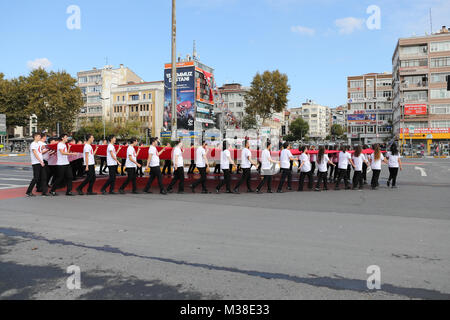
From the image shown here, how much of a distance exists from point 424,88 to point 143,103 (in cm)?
5818

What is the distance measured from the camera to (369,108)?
3632 inches

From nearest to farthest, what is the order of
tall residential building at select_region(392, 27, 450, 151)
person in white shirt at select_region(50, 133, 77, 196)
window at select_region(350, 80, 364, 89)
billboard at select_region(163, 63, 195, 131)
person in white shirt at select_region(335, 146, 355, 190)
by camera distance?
person in white shirt at select_region(50, 133, 77, 196) < person in white shirt at select_region(335, 146, 355, 190) < tall residential building at select_region(392, 27, 450, 151) < billboard at select_region(163, 63, 195, 131) < window at select_region(350, 80, 364, 89)

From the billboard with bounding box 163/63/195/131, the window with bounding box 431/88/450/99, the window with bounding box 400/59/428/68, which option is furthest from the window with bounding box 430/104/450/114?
the billboard with bounding box 163/63/195/131

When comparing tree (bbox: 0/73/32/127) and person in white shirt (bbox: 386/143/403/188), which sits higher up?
tree (bbox: 0/73/32/127)

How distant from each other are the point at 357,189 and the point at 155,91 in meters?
77.0

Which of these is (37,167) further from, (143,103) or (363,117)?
(363,117)

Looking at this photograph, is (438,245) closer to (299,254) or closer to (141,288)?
(299,254)

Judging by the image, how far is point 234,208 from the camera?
977 centimetres

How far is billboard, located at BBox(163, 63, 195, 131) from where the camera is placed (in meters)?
67.5

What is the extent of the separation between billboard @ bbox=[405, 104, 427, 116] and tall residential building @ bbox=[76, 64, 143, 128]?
6450cm

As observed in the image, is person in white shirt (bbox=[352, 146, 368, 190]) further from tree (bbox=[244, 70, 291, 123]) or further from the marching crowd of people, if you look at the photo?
tree (bbox=[244, 70, 291, 123])
